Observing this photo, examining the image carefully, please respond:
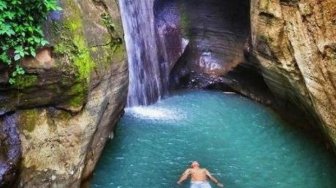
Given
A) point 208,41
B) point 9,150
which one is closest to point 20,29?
point 9,150

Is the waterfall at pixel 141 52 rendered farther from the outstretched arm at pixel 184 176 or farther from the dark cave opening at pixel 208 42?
the outstretched arm at pixel 184 176

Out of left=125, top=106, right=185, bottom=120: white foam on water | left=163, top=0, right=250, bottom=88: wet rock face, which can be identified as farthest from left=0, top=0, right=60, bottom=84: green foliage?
left=163, top=0, right=250, bottom=88: wet rock face

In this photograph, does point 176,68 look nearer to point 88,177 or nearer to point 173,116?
point 173,116

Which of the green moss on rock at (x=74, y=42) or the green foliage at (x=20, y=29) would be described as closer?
the green foliage at (x=20, y=29)

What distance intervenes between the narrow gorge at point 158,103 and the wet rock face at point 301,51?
3cm

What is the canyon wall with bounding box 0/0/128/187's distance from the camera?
6.63 metres

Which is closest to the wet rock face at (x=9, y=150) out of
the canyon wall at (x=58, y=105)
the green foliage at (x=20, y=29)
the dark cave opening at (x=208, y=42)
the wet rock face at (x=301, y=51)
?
the canyon wall at (x=58, y=105)

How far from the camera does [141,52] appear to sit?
14211mm

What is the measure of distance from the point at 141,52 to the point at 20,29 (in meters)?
7.83

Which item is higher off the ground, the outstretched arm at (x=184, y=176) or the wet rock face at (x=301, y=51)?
the wet rock face at (x=301, y=51)

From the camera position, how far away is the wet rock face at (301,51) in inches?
307

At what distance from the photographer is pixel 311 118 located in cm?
1028

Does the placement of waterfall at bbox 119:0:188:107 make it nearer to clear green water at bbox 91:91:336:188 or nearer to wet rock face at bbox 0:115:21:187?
clear green water at bbox 91:91:336:188

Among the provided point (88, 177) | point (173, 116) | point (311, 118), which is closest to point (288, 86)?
point (311, 118)
